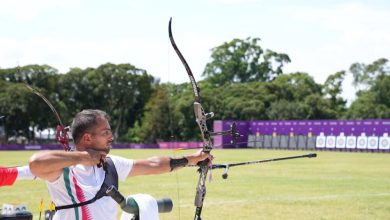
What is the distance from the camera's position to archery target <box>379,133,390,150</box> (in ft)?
160

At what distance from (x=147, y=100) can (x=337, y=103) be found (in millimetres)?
25873

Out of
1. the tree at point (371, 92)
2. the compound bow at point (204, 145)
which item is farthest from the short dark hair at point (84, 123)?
the tree at point (371, 92)

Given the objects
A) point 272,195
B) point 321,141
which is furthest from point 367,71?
point 272,195

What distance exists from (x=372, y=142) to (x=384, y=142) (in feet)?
4.18

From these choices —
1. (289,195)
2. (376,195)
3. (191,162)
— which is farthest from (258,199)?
(191,162)

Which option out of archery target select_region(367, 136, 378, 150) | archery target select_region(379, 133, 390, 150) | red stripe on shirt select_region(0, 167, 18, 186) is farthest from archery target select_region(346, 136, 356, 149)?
red stripe on shirt select_region(0, 167, 18, 186)

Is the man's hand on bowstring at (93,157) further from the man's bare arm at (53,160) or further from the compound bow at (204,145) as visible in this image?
the compound bow at (204,145)

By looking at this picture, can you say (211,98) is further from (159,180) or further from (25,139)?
(159,180)

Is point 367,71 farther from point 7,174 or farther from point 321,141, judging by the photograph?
point 7,174

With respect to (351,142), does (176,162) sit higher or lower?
higher

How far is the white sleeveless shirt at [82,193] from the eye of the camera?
3.82 metres

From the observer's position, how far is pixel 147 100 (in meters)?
80.2

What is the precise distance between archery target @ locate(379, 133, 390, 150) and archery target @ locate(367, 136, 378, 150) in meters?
0.48

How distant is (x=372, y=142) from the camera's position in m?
50.2
